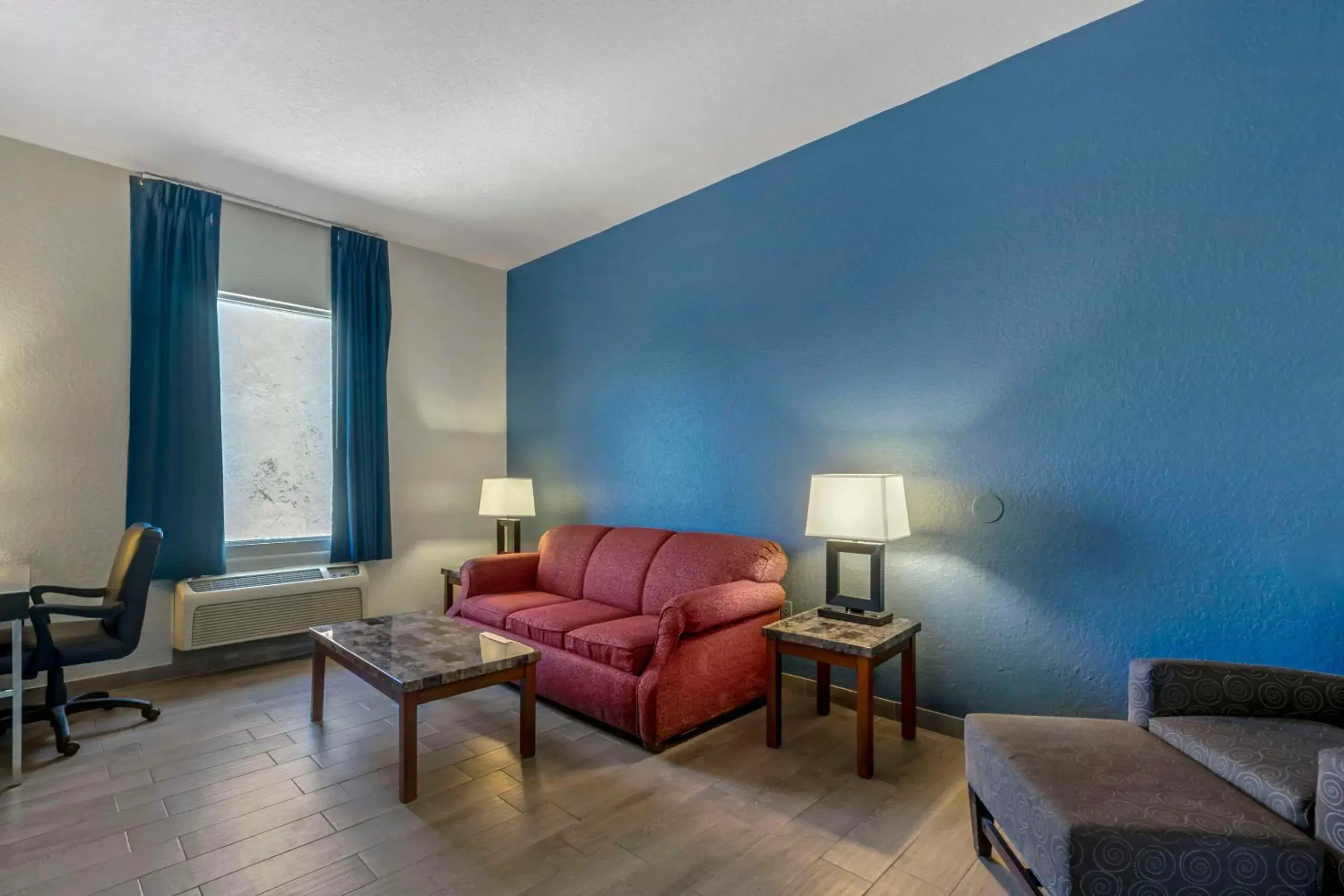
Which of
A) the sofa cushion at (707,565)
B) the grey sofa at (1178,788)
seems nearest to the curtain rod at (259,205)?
the sofa cushion at (707,565)

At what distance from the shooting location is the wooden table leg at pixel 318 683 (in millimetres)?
2953

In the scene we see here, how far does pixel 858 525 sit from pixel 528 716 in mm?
1592

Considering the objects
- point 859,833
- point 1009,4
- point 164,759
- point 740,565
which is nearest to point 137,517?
point 164,759

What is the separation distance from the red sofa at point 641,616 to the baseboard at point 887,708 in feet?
1.04

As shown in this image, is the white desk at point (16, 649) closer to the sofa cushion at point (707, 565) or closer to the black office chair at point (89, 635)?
the black office chair at point (89, 635)

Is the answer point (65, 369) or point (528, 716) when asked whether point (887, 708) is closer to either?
point (528, 716)

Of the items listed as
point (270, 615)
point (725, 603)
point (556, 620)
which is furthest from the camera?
point (270, 615)

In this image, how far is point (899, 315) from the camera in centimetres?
299

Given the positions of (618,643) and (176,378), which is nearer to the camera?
(618,643)

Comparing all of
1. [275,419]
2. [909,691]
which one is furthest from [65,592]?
[909,691]

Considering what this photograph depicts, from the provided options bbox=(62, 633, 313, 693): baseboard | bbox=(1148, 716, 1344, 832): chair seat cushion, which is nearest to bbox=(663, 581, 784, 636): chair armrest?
bbox=(1148, 716, 1344, 832): chair seat cushion

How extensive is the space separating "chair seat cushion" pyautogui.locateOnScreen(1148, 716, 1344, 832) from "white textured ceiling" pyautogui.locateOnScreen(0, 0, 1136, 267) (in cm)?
255

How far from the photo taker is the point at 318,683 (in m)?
2.97

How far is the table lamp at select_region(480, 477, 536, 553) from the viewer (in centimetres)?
442
